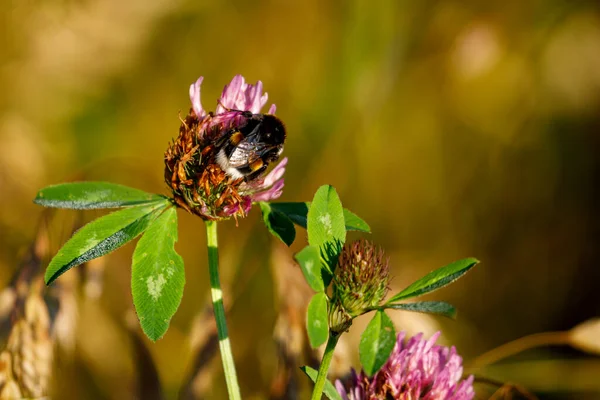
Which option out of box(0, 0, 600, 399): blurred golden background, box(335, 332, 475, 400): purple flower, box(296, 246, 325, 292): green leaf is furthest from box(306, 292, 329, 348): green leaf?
box(0, 0, 600, 399): blurred golden background

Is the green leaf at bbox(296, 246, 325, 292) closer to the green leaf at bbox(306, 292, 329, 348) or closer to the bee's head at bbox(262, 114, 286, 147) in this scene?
the green leaf at bbox(306, 292, 329, 348)

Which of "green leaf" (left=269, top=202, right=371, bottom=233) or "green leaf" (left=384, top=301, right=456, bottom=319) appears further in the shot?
"green leaf" (left=269, top=202, right=371, bottom=233)

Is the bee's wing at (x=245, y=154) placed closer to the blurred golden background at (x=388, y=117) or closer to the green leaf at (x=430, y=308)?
the green leaf at (x=430, y=308)

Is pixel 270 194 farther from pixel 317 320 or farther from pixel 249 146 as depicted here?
pixel 317 320

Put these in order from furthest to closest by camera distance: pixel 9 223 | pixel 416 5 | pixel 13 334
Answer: pixel 416 5 → pixel 9 223 → pixel 13 334

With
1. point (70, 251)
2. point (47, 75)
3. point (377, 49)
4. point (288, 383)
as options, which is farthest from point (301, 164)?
point (70, 251)

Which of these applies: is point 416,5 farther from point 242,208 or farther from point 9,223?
point 242,208
